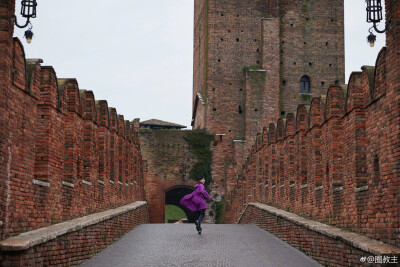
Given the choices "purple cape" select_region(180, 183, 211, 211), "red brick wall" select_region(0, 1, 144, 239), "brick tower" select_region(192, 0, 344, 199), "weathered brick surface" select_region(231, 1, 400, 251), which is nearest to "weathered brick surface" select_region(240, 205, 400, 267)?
"weathered brick surface" select_region(231, 1, 400, 251)

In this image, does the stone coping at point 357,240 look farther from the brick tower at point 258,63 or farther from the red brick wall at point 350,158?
the brick tower at point 258,63

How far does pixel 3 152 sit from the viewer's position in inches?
364

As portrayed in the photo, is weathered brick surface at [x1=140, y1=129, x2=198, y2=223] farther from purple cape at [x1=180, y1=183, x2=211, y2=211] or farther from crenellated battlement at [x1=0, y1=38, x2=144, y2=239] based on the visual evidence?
purple cape at [x1=180, y1=183, x2=211, y2=211]

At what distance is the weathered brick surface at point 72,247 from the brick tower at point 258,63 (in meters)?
25.7

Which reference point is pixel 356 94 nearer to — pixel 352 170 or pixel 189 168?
pixel 352 170

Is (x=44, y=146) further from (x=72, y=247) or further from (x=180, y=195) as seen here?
(x=180, y=195)

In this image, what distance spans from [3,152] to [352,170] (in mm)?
6344

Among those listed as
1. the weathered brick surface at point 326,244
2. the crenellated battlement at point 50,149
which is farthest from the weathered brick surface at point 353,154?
the crenellated battlement at point 50,149

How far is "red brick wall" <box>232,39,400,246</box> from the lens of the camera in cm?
991

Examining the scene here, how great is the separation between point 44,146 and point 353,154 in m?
5.75

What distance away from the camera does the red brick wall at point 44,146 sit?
31.0 ft

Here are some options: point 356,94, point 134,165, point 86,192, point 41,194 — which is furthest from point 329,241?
point 134,165

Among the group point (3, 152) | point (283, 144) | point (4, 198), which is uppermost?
point (283, 144)

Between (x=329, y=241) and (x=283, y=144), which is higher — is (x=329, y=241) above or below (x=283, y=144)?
below
